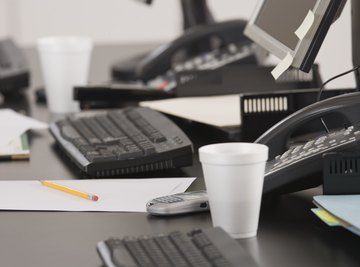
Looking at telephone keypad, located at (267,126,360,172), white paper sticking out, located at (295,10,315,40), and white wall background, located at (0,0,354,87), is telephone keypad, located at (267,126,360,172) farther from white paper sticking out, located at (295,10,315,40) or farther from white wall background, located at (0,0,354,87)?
white wall background, located at (0,0,354,87)

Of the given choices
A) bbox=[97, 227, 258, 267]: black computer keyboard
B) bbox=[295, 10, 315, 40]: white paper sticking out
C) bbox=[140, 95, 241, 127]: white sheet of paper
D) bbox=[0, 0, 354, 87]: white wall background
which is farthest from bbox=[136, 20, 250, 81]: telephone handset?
bbox=[0, 0, 354, 87]: white wall background

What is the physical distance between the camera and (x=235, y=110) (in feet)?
5.27

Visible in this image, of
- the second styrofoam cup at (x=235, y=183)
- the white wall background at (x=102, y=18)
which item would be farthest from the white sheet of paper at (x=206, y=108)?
the white wall background at (x=102, y=18)

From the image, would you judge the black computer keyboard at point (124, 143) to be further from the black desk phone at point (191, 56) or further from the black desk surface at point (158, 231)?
the black desk phone at point (191, 56)

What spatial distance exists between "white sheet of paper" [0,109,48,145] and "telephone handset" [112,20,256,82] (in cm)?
46

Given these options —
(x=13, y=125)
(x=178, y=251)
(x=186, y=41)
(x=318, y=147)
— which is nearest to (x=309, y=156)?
(x=318, y=147)

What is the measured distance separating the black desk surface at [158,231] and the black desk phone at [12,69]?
107cm

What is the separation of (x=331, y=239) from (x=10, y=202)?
455 millimetres

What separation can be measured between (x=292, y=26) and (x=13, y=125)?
645 mm

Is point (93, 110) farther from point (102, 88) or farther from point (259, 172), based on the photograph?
point (259, 172)

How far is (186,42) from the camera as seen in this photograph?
7.42ft

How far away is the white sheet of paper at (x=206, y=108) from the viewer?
1499mm

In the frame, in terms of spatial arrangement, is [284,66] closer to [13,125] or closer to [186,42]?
[13,125]

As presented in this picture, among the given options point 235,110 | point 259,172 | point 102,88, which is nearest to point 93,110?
point 102,88
